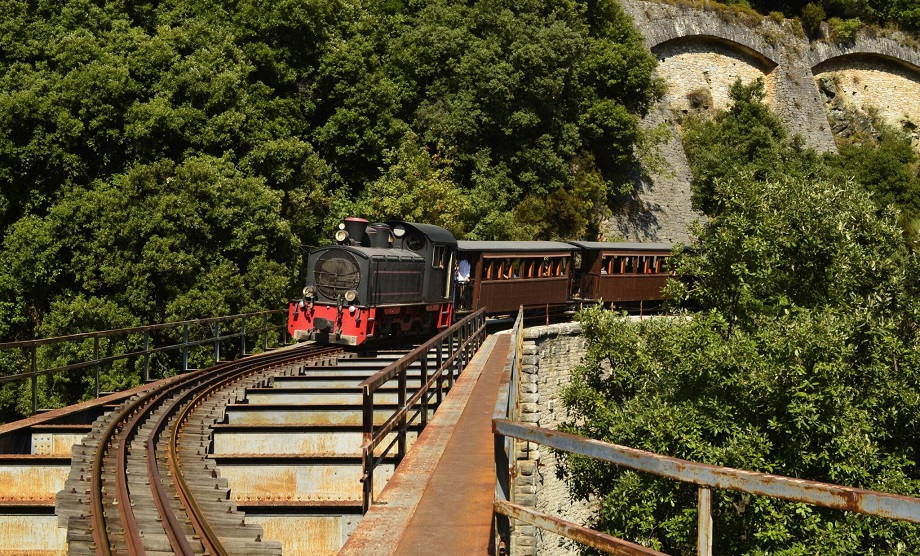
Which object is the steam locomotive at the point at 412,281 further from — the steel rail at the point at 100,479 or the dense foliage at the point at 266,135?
the steel rail at the point at 100,479

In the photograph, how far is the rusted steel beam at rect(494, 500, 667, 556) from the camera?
3619mm

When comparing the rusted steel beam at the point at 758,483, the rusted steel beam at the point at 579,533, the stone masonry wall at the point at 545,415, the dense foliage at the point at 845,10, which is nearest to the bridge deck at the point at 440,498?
the rusted steel beam at the point at 579,533

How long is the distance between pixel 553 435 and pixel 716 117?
2047 inches

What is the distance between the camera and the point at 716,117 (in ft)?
176

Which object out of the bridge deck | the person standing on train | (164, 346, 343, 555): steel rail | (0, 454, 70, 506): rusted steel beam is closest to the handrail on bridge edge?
the bridge deck

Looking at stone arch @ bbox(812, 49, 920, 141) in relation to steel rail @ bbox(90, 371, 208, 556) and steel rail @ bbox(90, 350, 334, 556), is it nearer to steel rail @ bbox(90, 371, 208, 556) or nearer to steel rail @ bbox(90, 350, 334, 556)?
steel rail @ bbox(90, 350, 334, 556)

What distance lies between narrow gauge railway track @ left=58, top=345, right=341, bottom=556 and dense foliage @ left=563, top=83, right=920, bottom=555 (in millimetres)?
7574

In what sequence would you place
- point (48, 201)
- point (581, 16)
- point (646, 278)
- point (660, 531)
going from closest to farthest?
point (660, 531) → point (48, 201) → point (646, 278) → point (581, 16)

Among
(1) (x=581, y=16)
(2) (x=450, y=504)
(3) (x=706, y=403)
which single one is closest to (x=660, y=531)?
(3) (x=706, y=403)

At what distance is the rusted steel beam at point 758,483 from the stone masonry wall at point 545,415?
854 cm

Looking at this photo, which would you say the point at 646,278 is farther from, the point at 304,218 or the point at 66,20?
the point at 66,20

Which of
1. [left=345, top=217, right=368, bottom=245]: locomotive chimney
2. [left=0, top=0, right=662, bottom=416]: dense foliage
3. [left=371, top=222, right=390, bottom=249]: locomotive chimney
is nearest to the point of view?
[left=345, top=217, right=368, bottom=245]: locomotive chimney

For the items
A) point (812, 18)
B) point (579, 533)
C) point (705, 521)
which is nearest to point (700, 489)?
point (705, 521)

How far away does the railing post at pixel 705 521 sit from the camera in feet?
11.2
